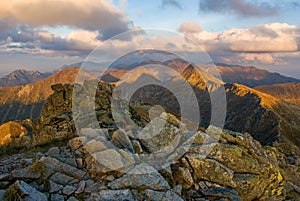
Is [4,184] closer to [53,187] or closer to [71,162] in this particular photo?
[53,187]

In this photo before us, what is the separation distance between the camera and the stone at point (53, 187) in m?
15.1

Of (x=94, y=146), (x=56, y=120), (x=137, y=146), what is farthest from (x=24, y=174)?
(x=56, y=120)

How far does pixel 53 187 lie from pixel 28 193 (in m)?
1.79

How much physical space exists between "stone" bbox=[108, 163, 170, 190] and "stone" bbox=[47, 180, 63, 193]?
9.67ft

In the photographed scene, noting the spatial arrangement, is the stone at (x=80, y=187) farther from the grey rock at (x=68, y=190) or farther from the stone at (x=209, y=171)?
the stone at (x=209, y=171)

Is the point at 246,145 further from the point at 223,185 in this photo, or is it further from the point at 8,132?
the point at 8,132

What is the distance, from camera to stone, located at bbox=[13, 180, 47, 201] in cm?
1357

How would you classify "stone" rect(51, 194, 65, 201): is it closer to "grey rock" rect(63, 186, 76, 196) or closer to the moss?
"grey rock" rect(63, 186, 76, 196)

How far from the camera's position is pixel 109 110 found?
1286 inches

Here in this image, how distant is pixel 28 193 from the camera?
A: 13.7 meters

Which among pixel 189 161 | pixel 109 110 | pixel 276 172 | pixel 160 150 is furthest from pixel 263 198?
pixel 109 110

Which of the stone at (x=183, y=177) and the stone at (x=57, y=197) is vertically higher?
the stone at (x=57, y=197)

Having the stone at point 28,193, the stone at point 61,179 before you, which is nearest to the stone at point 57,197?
the stone at point 28,193

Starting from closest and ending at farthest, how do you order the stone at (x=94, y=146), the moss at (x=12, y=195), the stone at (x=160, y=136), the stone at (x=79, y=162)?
1. the moss at (x=12, y=195)
2. the stone at (x=79, y=162)
3. the stone at (x=94, y=146)
4. the stone at (x=160, y=136)
